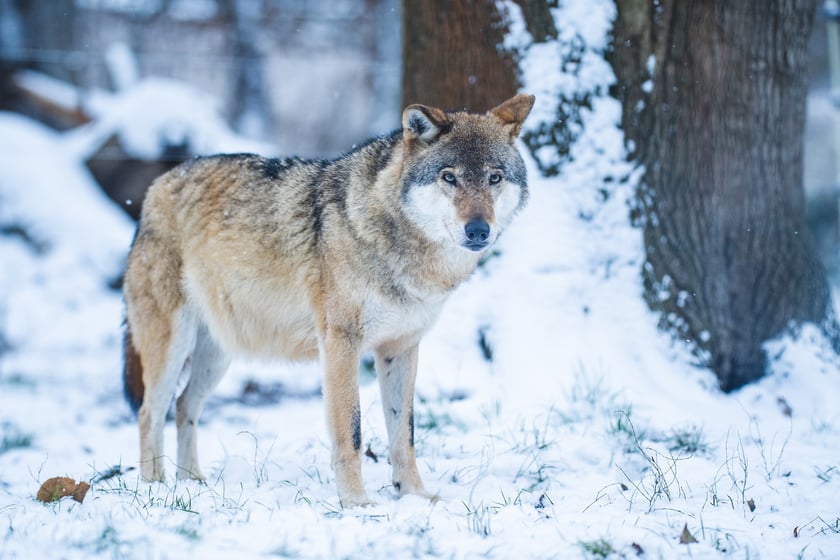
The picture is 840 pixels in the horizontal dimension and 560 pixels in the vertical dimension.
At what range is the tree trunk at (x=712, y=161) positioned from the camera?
14.8 feet

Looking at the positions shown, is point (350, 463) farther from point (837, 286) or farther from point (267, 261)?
point (837, 286)

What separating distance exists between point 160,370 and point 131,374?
17.5 inches

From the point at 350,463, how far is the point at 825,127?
9.04 metres

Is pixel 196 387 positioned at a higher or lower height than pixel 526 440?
higher

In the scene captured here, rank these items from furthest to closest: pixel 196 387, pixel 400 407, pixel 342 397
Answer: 1. pixel 196 387
2. pixel 400 407
3. pixel 342 397

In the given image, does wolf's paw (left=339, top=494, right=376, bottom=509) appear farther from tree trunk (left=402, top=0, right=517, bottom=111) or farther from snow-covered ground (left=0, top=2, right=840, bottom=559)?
tree trunk (left=402, top=0, right=517, bottom=111)

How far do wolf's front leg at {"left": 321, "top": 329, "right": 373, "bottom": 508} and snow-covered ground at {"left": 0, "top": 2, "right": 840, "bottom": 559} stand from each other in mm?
206

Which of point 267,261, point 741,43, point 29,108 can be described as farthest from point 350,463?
point 29,108

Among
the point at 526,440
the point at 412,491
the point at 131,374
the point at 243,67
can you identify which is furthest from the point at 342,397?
the point at 243,67

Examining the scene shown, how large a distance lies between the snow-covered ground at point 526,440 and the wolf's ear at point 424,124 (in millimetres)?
1315

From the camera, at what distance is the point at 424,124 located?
3.45 metres

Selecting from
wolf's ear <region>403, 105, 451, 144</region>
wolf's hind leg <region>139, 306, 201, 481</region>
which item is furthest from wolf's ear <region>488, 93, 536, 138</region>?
wolf's hind leg <region>139, 306, 201, 481</region>

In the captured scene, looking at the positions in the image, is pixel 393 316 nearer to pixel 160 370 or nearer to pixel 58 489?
pixel 160 370

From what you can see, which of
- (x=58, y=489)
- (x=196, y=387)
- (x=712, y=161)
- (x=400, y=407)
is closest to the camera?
(x=58, y=489)
